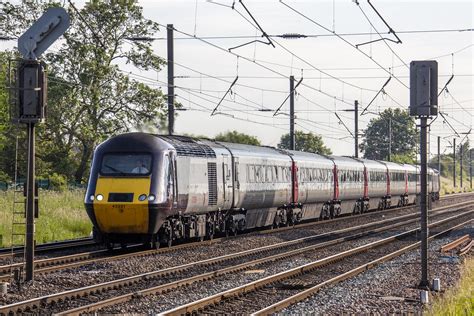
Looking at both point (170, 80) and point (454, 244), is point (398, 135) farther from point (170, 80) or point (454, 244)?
point (454, 244)

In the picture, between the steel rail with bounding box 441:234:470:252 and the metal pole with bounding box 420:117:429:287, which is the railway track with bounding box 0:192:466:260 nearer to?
the metal pole with bounding box 420:117:429:287

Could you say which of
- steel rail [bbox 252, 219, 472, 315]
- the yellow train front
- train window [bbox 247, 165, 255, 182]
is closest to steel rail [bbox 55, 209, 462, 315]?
steel rail [bbox 252, 219, 472, 315]

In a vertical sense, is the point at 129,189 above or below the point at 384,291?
above

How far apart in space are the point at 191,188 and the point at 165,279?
24.3 feet

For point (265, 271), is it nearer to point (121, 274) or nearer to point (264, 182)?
point (121, 274)

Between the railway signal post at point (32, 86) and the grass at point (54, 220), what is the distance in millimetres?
8830

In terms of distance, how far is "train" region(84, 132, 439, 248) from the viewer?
2209 cm

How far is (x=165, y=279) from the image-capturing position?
17.1m

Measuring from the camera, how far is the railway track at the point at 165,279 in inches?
530

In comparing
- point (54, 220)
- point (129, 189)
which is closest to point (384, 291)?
point (129, 189)

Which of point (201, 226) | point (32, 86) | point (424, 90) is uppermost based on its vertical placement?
point (32, 86)

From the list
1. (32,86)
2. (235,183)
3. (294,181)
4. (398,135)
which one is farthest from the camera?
(398,135)

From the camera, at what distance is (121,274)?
58.1 ft

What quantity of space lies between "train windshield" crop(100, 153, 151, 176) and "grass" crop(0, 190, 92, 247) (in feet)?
14.3
